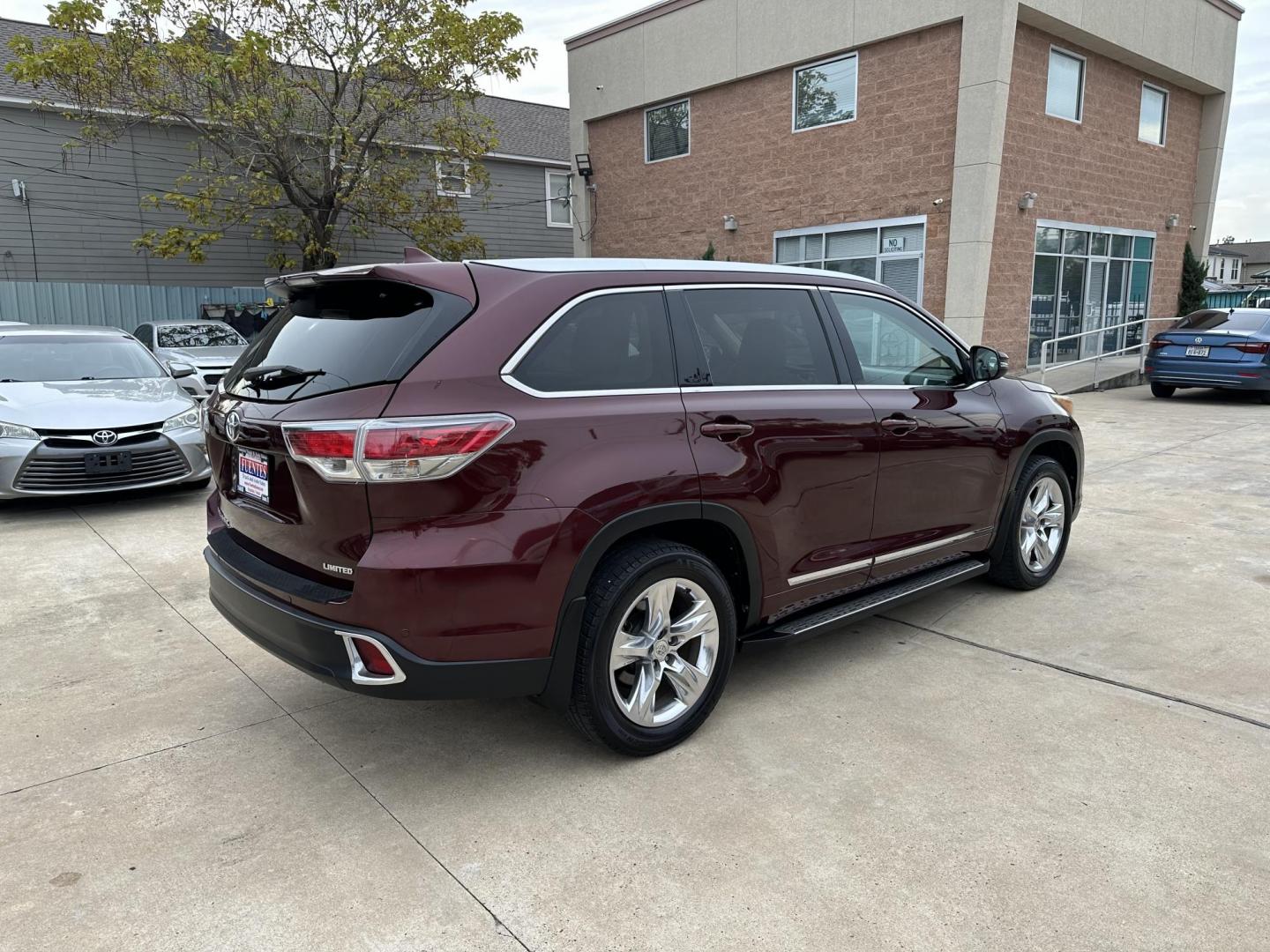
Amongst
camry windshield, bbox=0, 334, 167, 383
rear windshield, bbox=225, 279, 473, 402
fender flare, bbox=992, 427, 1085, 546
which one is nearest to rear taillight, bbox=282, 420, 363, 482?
rear windshield, bbox=225, 279, 473, 402

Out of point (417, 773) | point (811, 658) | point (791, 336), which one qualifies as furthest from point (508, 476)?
point (811, 658)

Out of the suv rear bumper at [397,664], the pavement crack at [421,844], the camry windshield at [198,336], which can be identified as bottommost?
the pavement crack at [421,844]

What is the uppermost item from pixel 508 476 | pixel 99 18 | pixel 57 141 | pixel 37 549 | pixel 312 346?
pixel 99 18

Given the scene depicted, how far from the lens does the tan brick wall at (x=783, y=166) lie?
49.3 feet

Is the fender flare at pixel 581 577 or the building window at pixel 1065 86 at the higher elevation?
the building window at pixel 1065 86

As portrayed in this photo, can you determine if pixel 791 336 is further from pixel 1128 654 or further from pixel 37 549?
pixel 37 549

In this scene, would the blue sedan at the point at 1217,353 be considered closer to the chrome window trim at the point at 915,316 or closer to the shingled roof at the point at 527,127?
the chrome window trim at the point at 915,316

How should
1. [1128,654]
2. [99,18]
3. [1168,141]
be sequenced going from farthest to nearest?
[1168,141] < [99,18] < [1128,654]

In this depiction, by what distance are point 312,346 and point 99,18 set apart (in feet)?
52.4

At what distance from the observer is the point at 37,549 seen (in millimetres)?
6027

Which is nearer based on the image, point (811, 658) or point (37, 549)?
point (811, 658)

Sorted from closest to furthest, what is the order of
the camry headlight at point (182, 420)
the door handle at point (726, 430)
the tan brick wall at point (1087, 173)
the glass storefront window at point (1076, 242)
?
the door handle at point (726, 430)
the camry headlight at point (182, 420)
the tan brick wall at point (1087, 173)
the glass storefront window at point (1076, 242)

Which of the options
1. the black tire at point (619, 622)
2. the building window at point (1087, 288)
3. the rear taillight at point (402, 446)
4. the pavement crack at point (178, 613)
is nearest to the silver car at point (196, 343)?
the pavement crack at point (178, 613)

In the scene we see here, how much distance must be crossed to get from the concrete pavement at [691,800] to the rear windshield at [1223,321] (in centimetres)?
1031
